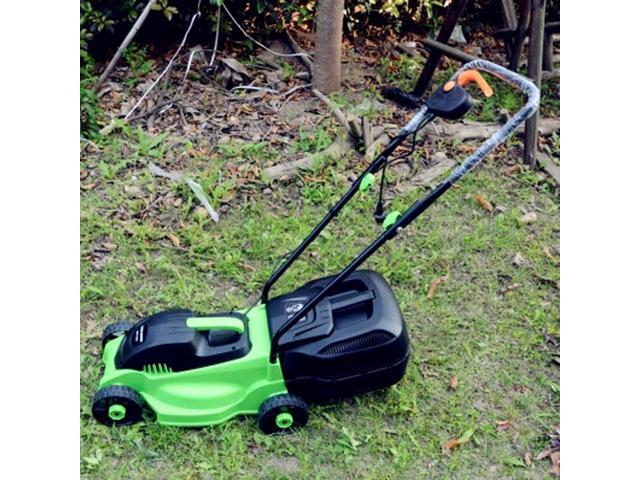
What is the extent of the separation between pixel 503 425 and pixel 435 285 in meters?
0.78

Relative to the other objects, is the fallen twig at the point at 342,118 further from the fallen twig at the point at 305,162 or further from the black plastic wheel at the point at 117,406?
the black plastic wheel at the point at 117,406

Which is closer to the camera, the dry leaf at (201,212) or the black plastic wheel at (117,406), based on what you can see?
the black plastic wheel at (117,406)

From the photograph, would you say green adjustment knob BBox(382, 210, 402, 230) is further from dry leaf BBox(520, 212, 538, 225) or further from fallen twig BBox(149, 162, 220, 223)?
dry leaf BBox(520, 212, 538, 225)

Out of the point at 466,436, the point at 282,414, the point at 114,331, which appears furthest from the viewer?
the point at 114,331

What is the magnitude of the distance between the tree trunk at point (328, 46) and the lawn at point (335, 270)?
0.40 meters

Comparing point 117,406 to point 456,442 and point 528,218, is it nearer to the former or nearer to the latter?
point 456,442

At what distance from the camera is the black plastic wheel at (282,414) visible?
106 inches

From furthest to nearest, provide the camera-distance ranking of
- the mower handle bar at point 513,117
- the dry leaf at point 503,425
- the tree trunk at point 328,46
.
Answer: the tree trunk at point 328,46 → the dry leaf at point 503,425 → the mower handle bar at point 513,117

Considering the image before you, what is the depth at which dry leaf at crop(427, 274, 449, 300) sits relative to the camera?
135 inches

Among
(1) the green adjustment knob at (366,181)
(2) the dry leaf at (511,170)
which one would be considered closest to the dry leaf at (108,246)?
(1) the green adjustment knob at (366,181)

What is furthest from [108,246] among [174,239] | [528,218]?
[528,218]

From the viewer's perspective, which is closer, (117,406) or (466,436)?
(117,406)

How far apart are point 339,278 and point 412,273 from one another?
1.01 meters

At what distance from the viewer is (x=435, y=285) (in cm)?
349
